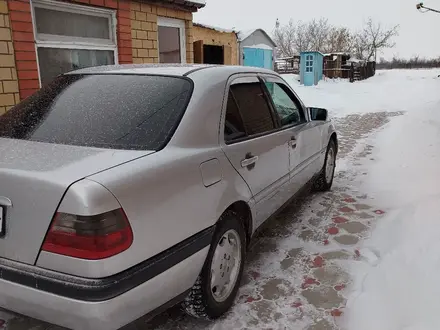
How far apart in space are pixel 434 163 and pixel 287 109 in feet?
11.4

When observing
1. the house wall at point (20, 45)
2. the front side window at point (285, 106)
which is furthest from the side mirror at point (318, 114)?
the house wall at point (20, 45)

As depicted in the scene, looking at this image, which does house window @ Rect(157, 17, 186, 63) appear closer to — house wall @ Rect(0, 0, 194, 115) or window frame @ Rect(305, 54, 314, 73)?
house wall @ Rect(0, 0, 194, 115)

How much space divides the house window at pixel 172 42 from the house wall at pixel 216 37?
151 inches

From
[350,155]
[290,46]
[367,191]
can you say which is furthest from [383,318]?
[290,46]

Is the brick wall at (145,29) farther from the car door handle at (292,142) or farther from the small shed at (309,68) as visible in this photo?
the small shed at (309,68)

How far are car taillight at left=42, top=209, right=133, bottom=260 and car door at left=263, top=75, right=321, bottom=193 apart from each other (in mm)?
2144

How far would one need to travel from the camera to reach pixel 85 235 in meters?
1.72

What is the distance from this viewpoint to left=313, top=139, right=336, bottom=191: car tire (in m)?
4.99

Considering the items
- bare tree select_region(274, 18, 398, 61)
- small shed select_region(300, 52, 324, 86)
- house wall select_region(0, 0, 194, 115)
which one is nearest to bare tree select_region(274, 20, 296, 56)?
bare tree select_region(274, 18, 398, 61)

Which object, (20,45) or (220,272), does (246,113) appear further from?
(20,45)

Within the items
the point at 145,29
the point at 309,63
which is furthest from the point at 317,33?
the point at 145,29

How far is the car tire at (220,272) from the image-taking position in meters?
2.39

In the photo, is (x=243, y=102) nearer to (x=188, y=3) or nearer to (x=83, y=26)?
(x=83, y=26)

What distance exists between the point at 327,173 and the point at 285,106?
1.63 m
